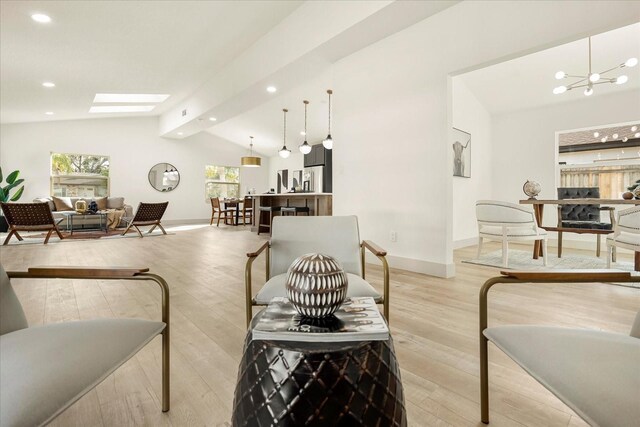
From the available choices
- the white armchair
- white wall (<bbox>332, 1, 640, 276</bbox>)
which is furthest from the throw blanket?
the white armchair

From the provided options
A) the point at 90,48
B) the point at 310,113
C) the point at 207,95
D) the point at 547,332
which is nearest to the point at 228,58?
the point at 207,95

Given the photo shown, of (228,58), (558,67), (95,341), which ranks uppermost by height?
(228,58)

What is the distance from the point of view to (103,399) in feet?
4.09

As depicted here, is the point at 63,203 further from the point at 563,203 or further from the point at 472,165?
the point at 563,203

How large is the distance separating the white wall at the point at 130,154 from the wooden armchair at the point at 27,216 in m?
3.10

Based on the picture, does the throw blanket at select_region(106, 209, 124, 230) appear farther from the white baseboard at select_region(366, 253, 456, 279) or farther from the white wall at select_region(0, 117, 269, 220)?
the white baseboard at select_region(366, 253, 456, 279)

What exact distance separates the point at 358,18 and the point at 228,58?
10.1ft

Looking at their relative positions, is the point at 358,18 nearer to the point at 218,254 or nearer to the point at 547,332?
the point at 547,332

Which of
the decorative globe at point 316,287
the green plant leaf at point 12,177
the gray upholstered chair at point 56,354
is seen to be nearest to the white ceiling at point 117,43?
the green plant leaf at point 12,177

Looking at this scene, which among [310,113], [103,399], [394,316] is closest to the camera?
[103,399]

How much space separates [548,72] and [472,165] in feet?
5.92

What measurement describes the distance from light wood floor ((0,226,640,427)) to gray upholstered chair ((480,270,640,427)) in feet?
1.43

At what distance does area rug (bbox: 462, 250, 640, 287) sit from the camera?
364 cm

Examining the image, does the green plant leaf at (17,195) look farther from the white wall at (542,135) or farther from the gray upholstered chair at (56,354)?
the white wall at (542,135)
